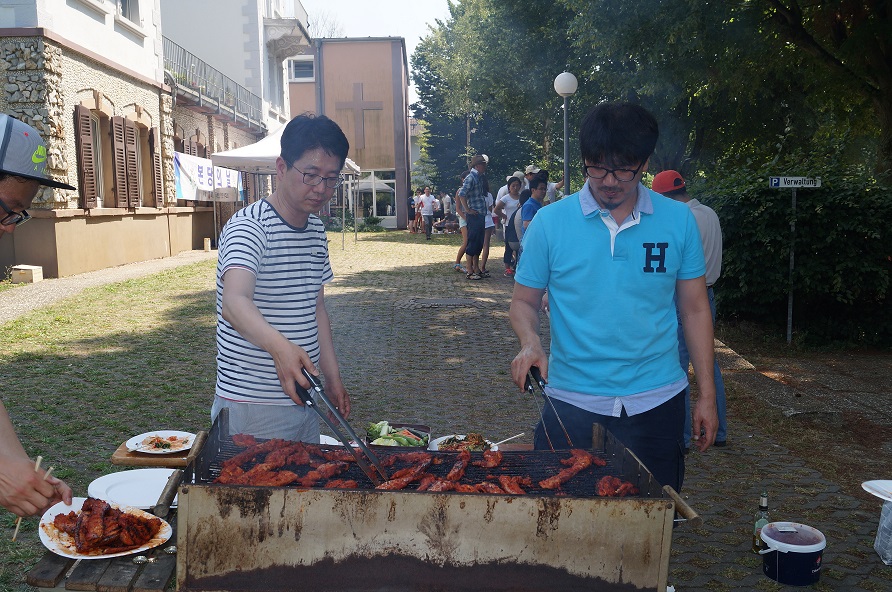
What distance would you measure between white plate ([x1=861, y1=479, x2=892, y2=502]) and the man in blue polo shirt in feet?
5.44

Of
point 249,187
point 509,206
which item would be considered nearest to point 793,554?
point 509,206

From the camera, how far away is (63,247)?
16.7m

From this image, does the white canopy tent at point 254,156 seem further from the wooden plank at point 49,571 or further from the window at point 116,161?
the wooden plank at point 49,571

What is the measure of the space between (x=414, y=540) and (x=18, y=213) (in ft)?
5.26

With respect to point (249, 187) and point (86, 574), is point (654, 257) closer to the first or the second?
point (86, 574)

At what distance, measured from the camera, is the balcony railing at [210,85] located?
25.5 meters

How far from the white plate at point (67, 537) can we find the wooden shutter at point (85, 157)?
15.4 m

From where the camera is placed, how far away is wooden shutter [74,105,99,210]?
17406 mm

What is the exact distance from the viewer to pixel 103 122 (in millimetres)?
19547

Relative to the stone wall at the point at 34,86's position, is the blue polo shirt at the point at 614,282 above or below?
below

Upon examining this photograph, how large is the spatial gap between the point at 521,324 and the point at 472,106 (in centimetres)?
5038

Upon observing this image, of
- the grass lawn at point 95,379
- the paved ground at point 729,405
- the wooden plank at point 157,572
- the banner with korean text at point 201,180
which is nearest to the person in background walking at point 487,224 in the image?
the paved ground at point 729,405

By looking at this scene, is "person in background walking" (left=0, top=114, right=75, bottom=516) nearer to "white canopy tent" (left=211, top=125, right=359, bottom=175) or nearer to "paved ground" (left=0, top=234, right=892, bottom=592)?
"paved ground" (left=0, top=234, right=892, bottom=592)

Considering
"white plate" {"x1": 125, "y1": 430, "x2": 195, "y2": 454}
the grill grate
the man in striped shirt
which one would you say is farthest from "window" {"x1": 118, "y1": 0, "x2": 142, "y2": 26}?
the grill grate
